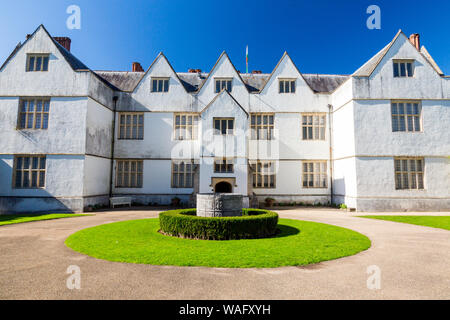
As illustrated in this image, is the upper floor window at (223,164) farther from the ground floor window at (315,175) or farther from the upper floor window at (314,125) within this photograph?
the upper floor window at (314,125)

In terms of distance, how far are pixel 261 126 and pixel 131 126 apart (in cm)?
1237

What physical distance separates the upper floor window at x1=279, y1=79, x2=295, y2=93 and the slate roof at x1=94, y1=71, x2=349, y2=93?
2.19 m

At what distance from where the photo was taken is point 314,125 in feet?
75.5

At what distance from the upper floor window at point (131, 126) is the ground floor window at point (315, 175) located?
1587 centimetres

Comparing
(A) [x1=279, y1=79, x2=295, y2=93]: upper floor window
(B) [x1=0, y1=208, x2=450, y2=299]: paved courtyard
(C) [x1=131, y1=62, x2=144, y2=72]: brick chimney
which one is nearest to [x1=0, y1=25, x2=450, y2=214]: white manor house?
(A) [x1=279, y1=79, x2=295, y2=93]: upper floor window

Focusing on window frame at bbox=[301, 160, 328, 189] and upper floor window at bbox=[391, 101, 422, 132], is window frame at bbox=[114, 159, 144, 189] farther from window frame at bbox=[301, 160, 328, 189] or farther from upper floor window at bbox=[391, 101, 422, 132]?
upper floor window at bbox=[391, 101, 422, 132]

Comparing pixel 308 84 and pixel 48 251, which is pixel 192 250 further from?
pixel 308 84

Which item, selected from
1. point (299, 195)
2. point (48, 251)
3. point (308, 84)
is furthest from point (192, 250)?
point (308, 84)

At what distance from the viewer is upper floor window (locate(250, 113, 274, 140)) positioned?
906 inches

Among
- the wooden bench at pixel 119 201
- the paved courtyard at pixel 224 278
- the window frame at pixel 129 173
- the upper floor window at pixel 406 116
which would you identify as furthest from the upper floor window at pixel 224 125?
the paved courtyard at pixel 224 278

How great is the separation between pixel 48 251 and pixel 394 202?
21430 millimetres

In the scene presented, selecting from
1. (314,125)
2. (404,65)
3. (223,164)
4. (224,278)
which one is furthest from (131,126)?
(404,65)

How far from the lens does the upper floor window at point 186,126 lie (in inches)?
A: 891
